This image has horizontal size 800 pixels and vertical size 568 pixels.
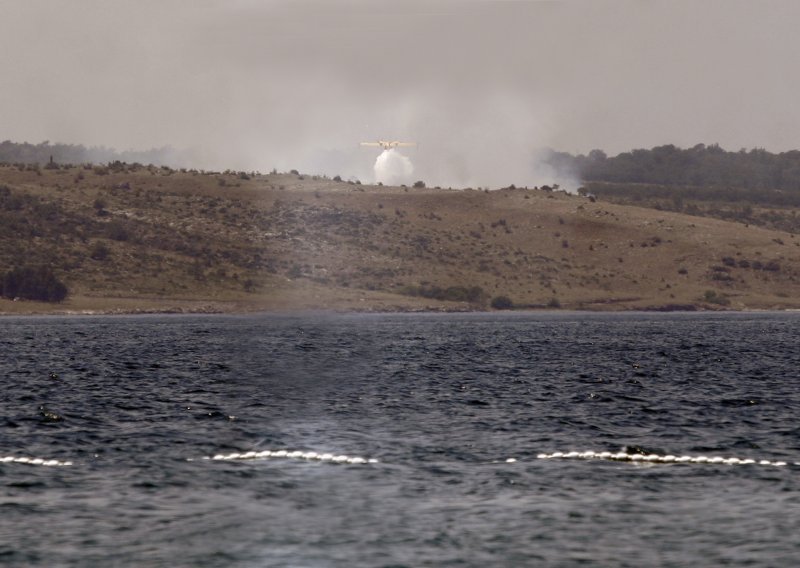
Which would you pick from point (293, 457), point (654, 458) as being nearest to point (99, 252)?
point (293, 457)

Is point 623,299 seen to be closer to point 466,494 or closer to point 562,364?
point 562,364

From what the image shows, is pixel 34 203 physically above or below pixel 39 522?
above

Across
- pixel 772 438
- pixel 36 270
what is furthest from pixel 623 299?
pixel 772 438

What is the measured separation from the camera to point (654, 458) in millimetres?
37156

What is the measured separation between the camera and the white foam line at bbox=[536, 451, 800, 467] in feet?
120

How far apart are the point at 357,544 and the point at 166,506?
571cm

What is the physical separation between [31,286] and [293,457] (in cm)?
12983

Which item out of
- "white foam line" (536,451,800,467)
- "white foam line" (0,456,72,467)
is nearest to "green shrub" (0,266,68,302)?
"white foam line" (0,456,72,467)

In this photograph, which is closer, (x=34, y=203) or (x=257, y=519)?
(x=257, y=519)

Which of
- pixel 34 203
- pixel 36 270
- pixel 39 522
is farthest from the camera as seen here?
pixel 34 203

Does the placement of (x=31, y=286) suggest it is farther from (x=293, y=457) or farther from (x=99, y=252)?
(x=293, y=457)

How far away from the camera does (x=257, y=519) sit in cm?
2888

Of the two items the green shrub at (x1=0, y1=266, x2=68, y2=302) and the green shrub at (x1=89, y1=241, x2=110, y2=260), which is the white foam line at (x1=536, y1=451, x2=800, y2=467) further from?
the green shrub at (x1=89, y1=241, x2=110, y2=260)

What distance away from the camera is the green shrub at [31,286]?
159875mm
